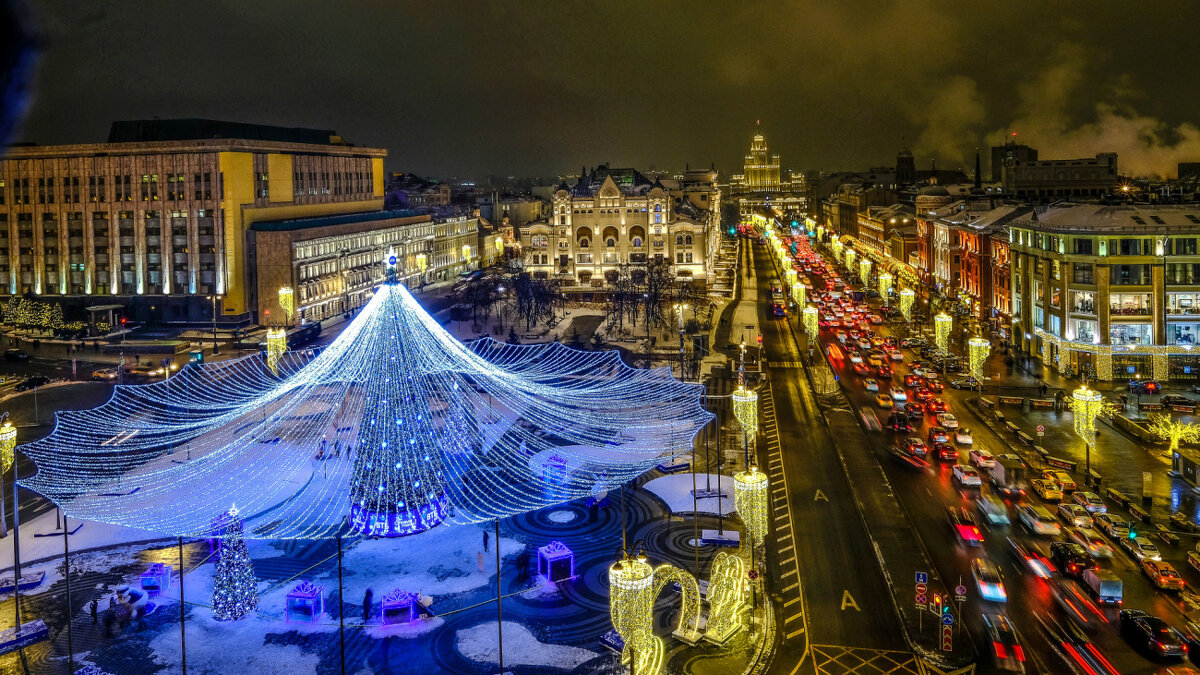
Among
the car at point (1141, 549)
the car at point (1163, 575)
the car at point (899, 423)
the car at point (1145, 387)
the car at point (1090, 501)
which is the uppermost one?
the car at point (1145, 387)

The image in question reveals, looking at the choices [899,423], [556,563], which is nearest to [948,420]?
[899,423]

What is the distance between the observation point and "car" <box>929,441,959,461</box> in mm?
38344

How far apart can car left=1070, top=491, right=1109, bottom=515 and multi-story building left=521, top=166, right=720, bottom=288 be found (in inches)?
3033

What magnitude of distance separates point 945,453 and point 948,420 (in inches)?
201

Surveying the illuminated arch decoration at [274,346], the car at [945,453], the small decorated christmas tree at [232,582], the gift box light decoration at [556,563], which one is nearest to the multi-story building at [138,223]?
the illuminated arch decoration at [274,346]

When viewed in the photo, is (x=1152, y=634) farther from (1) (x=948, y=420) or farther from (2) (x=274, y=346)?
(2) (x=274, y=346)

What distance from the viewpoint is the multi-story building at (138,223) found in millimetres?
74188

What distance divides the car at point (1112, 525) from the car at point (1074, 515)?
0.91ft

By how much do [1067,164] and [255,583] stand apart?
120 m

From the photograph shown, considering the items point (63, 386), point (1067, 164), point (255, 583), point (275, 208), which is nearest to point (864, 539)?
point (255, 583)

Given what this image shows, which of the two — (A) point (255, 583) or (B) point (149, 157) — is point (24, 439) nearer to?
(A) point (255, 583)

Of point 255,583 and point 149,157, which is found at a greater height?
point 149,157

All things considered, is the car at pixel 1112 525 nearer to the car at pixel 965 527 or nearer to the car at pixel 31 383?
the car at pixel 965 527

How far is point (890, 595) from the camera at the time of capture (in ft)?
84.2
